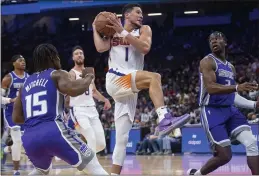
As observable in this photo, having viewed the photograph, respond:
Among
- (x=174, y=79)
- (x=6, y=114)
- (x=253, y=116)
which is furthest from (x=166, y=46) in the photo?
(x=6, y=114)

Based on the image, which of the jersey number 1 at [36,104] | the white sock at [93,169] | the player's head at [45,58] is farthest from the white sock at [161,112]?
the jersey number 1 at [36,104]

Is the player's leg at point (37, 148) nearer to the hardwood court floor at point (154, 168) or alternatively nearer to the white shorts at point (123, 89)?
the white shorts at point (123, 89)

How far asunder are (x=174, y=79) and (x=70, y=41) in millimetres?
7142

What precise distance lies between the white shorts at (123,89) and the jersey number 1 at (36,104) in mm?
1597

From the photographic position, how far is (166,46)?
2798 cm

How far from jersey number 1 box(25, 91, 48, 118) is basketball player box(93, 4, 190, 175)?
1.59 metres

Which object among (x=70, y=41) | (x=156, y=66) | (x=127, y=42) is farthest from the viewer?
(x=70, y=41)

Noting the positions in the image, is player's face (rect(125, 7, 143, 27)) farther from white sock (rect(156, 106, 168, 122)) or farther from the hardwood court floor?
the hardwood court floor

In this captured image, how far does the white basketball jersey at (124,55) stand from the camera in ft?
23.2

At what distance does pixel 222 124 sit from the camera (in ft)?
24.3

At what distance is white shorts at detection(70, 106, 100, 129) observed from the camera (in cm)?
980

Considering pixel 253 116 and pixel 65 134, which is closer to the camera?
pixel 65 134

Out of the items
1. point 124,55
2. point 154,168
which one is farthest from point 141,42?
point 154,168

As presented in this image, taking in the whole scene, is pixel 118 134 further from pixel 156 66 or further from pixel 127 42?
pixel 156 66
